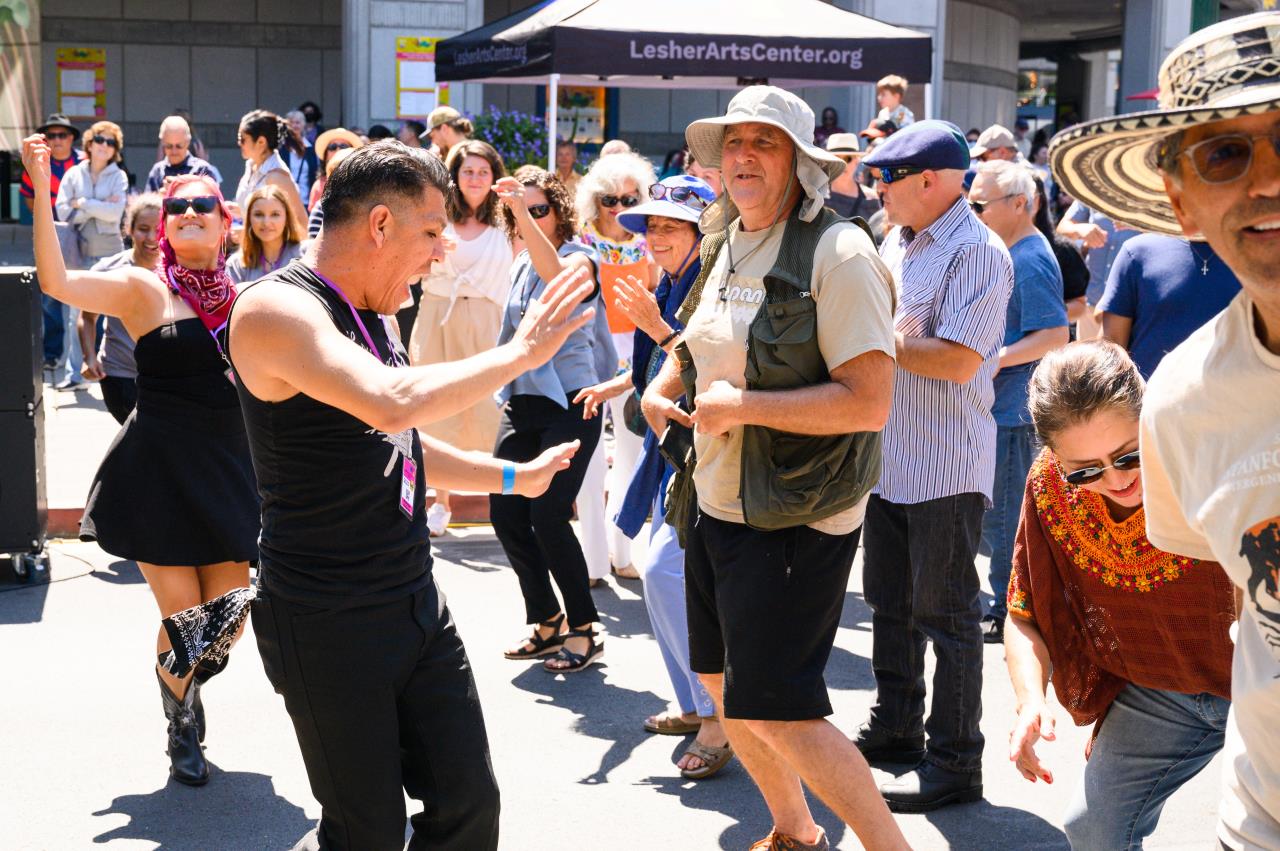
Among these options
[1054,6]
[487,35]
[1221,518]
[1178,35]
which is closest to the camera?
[1221,518]

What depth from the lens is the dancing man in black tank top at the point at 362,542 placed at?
10.1ft

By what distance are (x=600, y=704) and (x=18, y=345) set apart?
3435 mm

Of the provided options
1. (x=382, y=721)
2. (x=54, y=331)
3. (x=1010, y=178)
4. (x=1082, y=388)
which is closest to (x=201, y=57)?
(x=54, y=331)

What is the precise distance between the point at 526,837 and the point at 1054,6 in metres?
A: 29.8

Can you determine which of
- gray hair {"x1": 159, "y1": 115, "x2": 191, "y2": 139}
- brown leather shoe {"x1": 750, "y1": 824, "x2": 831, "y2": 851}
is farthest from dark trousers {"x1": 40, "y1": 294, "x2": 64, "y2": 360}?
brown leather shoe {"x1": 750, "y1": 824, "x2": 831, "y2": 851}

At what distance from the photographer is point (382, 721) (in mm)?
3123

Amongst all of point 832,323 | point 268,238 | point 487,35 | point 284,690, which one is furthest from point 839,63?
point 284,690

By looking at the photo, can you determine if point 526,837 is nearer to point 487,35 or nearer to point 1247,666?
point 1247,666

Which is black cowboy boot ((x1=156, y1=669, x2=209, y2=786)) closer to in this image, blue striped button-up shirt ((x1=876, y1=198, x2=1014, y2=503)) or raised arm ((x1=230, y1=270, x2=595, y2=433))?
raised arm ((x1=230, y1=270, x2=595, y2=433))

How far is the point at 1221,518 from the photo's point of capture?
193cm

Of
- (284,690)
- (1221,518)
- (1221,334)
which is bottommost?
(284,690)

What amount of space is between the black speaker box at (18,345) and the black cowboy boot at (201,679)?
231 cm

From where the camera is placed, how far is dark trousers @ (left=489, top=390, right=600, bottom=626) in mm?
5941

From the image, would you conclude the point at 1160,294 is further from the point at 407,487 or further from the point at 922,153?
the point at 407,487
